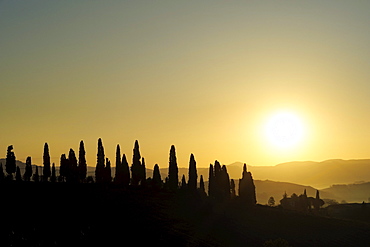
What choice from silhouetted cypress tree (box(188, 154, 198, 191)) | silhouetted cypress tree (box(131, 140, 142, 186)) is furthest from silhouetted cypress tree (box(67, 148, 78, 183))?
silhouetted cypress tree (box(188, 154, 198, 191))

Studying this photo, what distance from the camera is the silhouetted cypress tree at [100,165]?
12069 cm

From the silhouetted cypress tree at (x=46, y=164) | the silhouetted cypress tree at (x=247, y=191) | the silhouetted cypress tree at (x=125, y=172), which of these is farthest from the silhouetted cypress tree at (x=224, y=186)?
the silhouetted cypress tree at (x=46, y=164)

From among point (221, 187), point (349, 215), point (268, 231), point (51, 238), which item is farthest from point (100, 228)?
point (349, 215)

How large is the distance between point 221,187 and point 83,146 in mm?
41599

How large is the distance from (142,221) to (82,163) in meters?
55.5

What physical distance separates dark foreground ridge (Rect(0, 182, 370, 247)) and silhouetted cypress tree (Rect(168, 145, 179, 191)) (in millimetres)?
6135

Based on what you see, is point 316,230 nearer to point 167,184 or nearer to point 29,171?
point 167,184

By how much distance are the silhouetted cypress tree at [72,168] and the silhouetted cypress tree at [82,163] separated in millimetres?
1262

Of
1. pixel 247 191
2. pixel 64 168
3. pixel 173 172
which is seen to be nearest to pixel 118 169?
pixel 173 172

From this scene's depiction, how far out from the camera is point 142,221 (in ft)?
241

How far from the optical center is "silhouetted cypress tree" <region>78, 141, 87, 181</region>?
4852 inches

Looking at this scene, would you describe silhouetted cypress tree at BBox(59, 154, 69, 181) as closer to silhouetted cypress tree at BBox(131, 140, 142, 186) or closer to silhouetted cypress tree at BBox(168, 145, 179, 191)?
silhouetted cypress tree at BBox(131, 140, 142, 186)

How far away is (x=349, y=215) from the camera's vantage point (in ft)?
532

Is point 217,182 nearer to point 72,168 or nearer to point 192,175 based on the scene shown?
point 192,175
